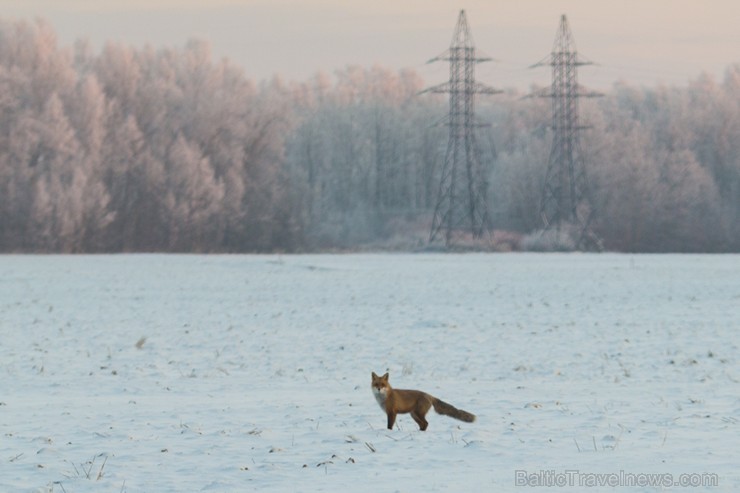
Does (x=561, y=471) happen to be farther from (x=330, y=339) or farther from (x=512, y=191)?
(x=512, y=191)

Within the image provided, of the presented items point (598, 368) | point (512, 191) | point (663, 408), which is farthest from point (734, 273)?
point (512, 191)

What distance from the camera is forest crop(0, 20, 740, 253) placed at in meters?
63.8

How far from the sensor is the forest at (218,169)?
6375 cm

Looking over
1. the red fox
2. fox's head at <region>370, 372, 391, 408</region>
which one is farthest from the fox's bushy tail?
fox's head at <region>370, 372, 391, 408</region>

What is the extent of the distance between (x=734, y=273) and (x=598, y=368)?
2674cm

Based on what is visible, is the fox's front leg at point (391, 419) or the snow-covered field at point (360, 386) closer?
the snow-covered field at point (360, 386)

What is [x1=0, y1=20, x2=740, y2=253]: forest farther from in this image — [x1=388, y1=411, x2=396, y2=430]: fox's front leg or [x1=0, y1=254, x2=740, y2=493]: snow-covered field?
[x1=388, y1=411, x2=396, y2=430]: fox's front leg

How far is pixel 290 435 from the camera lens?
925cm

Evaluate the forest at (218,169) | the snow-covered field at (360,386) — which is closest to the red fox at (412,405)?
the snow-covered field at (360,386)

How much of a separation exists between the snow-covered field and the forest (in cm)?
3213

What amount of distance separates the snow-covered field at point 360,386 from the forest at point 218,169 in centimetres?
3213

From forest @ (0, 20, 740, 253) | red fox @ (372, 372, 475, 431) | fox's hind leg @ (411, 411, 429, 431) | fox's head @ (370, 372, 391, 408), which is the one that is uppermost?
forest @ (0, 20, 740, 253)

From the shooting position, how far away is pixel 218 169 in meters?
72.8

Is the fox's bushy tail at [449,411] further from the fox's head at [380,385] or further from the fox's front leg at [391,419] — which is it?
the fox's head at [380,385]
